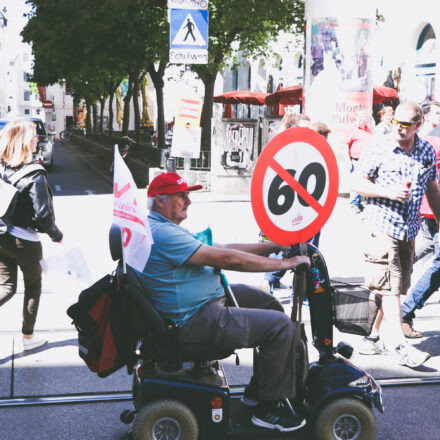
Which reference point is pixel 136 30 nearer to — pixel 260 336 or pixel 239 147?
pixel 239 147

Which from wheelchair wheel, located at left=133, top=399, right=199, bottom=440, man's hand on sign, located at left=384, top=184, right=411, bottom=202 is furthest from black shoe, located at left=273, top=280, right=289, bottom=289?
wheelchair wheel, located at left=133, top=399, right=199, bottom=440

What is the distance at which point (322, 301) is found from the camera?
11.8 feet

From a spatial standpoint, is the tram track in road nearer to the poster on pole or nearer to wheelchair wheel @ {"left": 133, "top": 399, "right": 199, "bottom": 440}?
wheelchair wheel @ {"left": 133, "top": 399, "right": 199, "bottom": 440}

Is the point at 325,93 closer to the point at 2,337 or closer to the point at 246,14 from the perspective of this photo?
the point at 246,14

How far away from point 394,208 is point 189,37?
3685 mm

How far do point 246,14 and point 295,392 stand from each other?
1599 cm

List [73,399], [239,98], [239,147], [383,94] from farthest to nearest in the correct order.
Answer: [239,98] → [383,94] → [239,147] → [73,399]

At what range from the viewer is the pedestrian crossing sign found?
Answer: 742 cm

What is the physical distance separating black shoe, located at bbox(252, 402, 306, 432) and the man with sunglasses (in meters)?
1.53

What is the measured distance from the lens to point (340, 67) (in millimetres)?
14289

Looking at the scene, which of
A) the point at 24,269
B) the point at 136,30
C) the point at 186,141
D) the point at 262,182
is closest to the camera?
the point at 262,182

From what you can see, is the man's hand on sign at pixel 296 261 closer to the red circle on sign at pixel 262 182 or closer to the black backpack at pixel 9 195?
the red circle on sign at pixel 262 182

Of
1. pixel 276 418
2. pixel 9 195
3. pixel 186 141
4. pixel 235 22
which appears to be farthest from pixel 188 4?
pixel 235 22

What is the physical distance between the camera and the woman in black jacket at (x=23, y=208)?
4680 mm
